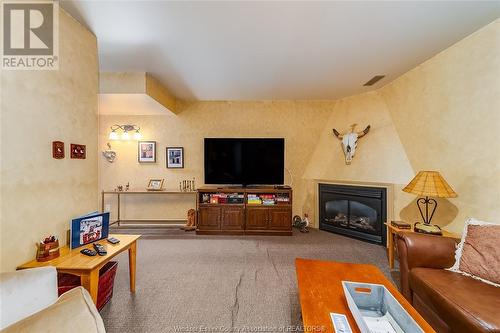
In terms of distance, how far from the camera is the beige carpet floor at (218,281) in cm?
165

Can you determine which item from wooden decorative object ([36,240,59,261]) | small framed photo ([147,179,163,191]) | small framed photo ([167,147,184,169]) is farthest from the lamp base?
small framed photo ([147,179,163,191])

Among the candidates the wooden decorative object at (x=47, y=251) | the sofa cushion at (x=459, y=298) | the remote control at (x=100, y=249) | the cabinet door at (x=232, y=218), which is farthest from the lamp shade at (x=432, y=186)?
the wooden decorative object at (x=47, y=251)

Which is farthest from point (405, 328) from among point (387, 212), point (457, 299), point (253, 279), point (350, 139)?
point (350, 139)

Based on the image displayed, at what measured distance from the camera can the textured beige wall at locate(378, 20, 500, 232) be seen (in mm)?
1911

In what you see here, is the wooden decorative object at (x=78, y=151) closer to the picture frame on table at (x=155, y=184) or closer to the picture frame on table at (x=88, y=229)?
the picture frame on table at (x=88, y=229)

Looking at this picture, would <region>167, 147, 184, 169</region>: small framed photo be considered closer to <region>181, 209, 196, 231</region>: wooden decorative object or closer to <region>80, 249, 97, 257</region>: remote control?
<region>181, 209, 196, 231</region>: wooden decorative object

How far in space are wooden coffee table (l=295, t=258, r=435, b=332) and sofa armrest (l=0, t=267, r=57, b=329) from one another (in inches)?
45.7

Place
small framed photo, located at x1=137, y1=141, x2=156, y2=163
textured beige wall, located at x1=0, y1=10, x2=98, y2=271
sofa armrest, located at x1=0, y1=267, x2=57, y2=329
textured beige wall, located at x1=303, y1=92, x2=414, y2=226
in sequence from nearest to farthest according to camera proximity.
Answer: sofa armrest, located at x1=0, y1=267, x2=57, y2=329, textured beige wall, located at x1=0, y1=10, x2=98, y2=271, textured beige wall, located at x1=303, y1=92, x2=414, y2=226, small framed photo, located at x1=137, y1=141, x2=156, y2=163

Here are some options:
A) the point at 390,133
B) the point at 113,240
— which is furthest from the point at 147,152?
the point at 390,133

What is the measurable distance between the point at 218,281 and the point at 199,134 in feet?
9.18

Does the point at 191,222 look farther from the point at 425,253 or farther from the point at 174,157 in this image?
the point at 425,253

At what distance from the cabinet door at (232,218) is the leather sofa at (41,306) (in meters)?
2.83

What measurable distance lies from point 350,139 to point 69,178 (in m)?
3.80

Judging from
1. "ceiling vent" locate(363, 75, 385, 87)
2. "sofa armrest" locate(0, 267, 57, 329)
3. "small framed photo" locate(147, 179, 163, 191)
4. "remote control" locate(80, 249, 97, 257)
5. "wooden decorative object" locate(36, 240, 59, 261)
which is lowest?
"remote control" locate(80, 249, 97, 257)
